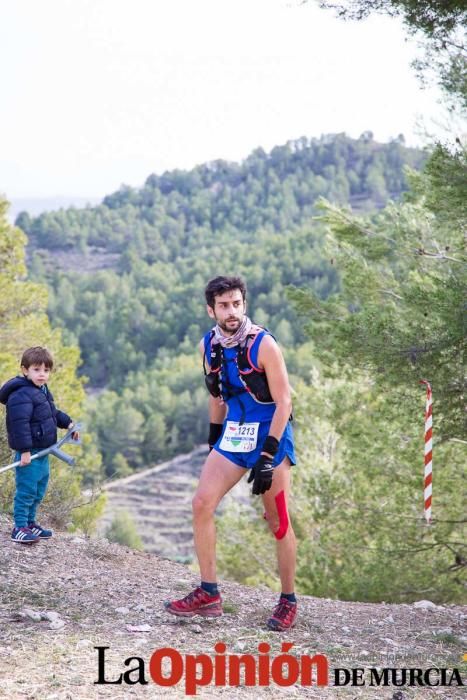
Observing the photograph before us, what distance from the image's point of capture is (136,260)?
509 ft

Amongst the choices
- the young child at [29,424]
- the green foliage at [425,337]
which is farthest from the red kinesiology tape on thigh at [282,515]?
the green foliage at [425,337]

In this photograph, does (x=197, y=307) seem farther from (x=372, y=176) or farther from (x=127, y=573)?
(x=127, y=573)

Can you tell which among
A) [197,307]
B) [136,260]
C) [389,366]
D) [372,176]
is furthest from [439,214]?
[372,176]

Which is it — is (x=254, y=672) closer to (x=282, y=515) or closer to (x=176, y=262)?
(x=282, y=515)

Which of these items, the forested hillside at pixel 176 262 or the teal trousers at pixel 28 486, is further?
the forested hillside at pixel 176 262

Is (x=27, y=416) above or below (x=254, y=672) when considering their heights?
above

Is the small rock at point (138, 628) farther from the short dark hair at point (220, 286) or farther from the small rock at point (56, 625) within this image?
the short dark hair at point (220, 286)

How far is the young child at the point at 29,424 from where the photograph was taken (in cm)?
564

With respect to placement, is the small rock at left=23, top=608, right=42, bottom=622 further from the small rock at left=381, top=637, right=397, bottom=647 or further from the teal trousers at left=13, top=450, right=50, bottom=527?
the small rock at left=381, top=637, right=397, bottom=647

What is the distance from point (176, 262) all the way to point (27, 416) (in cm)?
14719

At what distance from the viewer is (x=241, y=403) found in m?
4.58

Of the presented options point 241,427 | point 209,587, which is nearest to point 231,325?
point 241,427

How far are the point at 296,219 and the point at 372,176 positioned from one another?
72.0 ft

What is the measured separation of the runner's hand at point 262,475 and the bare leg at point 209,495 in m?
0.23
